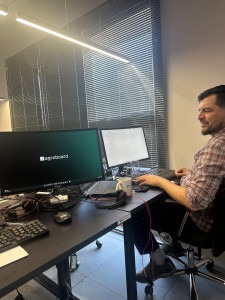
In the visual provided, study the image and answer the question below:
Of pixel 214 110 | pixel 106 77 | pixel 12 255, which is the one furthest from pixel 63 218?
pixel 106 77

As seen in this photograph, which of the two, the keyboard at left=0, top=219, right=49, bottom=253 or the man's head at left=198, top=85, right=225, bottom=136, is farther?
the man's head at left=198, top=85, right=225, bottom=136

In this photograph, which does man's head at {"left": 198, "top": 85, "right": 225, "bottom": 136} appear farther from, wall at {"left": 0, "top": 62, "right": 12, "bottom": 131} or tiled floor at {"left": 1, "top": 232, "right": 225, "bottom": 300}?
wall at {"left": 0, "top": 62, "right": 12, "bottom": 131}

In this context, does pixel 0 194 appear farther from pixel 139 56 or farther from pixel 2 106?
pixel 2 106

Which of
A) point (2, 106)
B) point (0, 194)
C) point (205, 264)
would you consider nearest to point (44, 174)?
point (0, 194)

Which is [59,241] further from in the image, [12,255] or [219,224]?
[219,224]

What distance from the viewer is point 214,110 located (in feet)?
4.75

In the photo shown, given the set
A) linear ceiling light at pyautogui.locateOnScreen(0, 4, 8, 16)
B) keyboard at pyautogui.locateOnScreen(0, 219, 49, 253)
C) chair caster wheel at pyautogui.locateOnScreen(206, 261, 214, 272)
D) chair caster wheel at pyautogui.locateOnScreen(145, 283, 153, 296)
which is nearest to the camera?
keyboard at pyautogui.locateOnScreen(0, 219, 49, 253)

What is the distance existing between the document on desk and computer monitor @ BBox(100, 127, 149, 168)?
43.8 inches

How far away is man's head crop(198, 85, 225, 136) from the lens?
4.71 ft

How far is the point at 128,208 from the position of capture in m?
1.21

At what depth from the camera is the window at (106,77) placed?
2441mm

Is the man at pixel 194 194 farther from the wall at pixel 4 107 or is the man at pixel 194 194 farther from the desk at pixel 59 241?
the wall at pixel 4 107

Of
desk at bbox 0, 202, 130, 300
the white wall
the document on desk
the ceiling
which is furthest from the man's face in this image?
the ceiling

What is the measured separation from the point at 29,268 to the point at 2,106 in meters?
4.79
